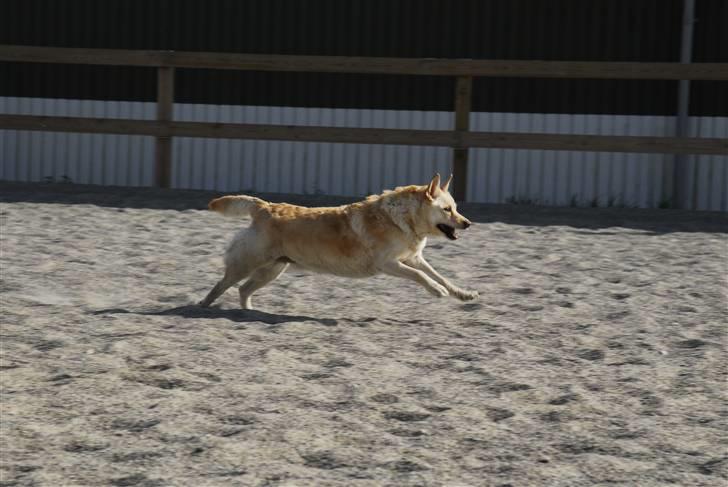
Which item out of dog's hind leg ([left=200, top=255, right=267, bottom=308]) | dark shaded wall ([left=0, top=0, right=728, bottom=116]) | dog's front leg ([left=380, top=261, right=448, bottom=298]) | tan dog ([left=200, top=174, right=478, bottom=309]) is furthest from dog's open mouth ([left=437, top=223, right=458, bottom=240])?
dark shaded wall ([left=0, top=0, right=728, bottom=116])

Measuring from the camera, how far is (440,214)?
22.6ft

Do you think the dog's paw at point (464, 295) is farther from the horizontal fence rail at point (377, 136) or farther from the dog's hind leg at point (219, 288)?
the horizontal fence rail at point (377, 136)

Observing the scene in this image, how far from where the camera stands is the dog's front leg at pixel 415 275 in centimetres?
683

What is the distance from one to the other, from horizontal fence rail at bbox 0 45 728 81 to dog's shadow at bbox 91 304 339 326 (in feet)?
20.3

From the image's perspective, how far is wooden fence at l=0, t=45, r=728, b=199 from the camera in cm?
1217

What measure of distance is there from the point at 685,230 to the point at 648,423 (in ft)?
20.8

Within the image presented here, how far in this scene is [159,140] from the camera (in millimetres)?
13094

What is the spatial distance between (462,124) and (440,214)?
581cm

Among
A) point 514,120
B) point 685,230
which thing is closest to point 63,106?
point 514,120

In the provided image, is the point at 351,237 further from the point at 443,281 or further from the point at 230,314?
the point at 230,314

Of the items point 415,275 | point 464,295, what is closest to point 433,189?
point 415,275

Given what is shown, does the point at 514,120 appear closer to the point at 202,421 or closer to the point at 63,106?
the point at 63,106

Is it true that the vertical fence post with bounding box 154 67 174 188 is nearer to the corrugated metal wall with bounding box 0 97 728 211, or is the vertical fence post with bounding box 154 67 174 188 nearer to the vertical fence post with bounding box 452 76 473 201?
the corrugated metal wall with bounding box 0 97 728 211

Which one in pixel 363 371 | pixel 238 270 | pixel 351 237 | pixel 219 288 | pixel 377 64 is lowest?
pixel 363 371
